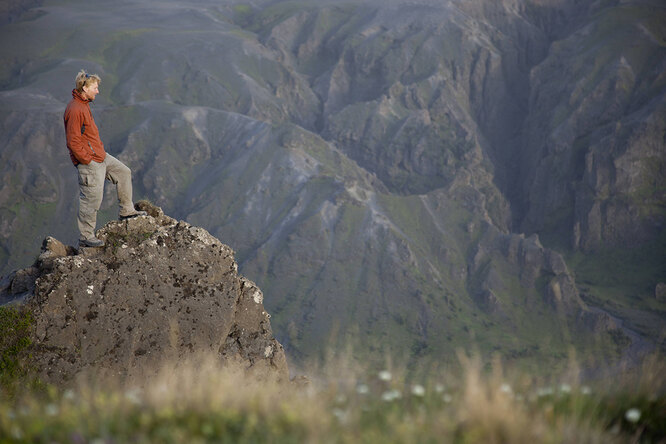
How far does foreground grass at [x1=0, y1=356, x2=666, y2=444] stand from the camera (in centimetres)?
676

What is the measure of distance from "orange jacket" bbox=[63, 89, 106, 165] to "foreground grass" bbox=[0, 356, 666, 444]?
21.7 ft

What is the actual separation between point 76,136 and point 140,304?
3735 millimetres

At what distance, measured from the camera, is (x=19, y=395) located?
10578 mm

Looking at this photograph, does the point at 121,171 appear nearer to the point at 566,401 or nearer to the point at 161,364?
the point at 161,364

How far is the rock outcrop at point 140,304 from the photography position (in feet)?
41.4

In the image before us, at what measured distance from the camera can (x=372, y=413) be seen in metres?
7.63

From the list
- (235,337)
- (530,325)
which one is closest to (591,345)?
(530,325)

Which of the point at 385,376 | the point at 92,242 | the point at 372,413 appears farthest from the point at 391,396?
the point at 92,242

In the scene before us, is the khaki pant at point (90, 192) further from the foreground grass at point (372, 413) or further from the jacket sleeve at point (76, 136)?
the foreground grass at point (372, 413)

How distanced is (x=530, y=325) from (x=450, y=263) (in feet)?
103

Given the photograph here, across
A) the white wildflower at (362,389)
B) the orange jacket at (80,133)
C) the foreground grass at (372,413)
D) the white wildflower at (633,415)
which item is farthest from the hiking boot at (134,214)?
the white wildflower at (633,415)

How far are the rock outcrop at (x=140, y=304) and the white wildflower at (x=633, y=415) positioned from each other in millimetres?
8383

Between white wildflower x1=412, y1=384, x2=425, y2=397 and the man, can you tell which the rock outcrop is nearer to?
the man

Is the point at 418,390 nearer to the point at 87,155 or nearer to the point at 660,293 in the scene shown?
the point at 87,155
